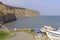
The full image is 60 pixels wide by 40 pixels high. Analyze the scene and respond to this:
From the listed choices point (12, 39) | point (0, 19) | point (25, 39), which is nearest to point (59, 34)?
point (25, 39)

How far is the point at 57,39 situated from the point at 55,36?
0.44 m

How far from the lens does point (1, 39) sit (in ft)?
69.6

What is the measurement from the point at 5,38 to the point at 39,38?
3664 millimetres

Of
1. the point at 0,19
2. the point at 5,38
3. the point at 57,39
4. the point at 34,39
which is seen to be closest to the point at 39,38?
the point at 34,39

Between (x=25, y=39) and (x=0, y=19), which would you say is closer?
(x=25, y=39)

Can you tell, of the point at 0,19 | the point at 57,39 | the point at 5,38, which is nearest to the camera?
the point at 57,39

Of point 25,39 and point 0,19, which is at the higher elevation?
point 25,39

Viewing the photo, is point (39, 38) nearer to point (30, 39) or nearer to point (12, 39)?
point (30, 39)

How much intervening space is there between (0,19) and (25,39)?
7244 centimetres

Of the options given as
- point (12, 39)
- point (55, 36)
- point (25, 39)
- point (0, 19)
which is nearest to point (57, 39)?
point (55, 36)

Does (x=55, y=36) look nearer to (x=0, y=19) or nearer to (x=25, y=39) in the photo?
(x=25, y=39)

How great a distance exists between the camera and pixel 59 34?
67.4 feet

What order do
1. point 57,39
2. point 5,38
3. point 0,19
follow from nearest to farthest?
point 57,39 → point 5,38 → point 0,19

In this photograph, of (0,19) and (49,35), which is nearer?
(49,35)
